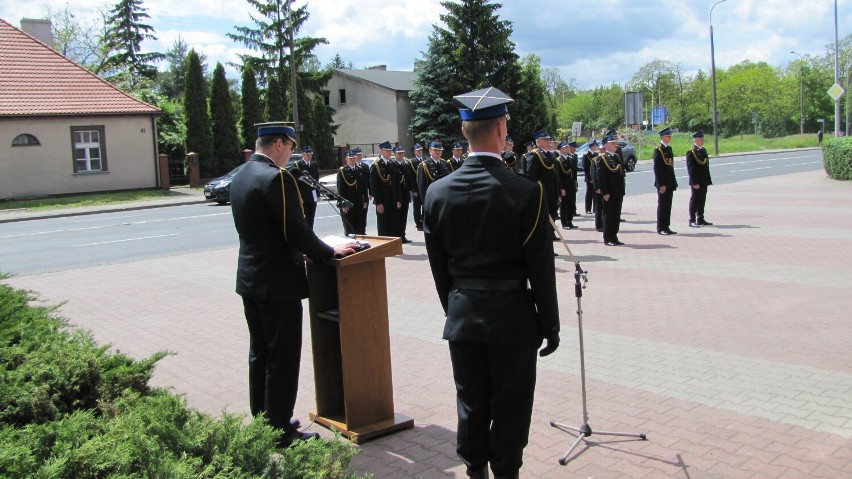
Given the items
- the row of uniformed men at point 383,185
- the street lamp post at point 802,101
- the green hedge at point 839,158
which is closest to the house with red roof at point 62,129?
the row of uniformed men at point 383,185

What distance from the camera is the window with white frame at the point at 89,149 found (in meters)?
32.4

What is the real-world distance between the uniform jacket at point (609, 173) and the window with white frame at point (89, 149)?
2509cm

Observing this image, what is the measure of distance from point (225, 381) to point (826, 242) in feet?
35.8

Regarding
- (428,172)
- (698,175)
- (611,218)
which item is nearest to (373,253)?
(611,218)

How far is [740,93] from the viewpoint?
84625 mm

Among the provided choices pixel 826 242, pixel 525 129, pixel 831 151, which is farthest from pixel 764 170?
pixel 826 242

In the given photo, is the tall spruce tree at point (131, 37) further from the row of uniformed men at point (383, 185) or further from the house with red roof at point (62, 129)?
the row of uniformed men at point (383, 185)

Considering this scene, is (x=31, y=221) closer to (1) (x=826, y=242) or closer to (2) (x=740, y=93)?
(1) (x=826, y=242)

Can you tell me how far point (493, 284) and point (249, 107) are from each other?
39166 mm

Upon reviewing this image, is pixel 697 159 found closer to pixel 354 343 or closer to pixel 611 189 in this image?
pixel 611 189

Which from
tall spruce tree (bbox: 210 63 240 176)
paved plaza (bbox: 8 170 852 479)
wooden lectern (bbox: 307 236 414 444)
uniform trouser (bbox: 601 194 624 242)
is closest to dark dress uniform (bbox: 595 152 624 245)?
uniform trouser (bbox: 601 194 624 242)

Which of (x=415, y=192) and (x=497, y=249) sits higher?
(x=415, y=192)

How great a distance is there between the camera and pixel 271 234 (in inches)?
183

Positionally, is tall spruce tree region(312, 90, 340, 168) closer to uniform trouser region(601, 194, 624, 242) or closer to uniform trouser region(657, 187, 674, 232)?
uniform trouser region(657, 187, 674, 232)
